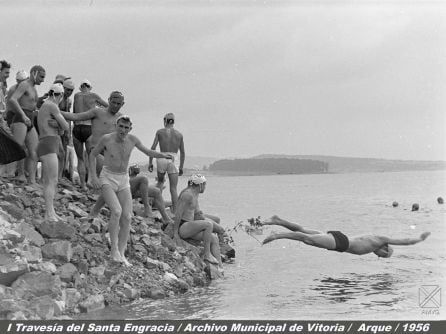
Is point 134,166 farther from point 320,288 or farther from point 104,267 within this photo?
point 320,288

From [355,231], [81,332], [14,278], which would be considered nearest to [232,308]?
[81,332]

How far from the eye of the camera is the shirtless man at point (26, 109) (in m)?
10.4

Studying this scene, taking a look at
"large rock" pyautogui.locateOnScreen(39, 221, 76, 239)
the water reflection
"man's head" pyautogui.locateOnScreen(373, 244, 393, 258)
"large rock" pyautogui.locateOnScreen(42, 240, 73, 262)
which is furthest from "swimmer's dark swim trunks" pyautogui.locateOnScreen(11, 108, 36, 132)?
"man's head" pyautogui.locateOnScreen(373, 244, 393, 258)

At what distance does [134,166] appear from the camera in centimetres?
1268

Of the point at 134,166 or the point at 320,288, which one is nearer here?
the point at 320,288

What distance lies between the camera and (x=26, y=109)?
1084cm

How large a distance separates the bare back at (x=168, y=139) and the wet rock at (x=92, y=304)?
513 centimetres

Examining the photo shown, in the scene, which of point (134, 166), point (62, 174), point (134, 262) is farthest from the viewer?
point (62, 174)

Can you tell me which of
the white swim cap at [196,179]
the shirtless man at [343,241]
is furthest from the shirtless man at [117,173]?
the shirtless man at [343,241]

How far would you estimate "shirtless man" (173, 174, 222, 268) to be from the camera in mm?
11672

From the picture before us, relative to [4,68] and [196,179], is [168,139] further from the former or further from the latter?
[4,68]

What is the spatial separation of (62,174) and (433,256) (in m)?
11.8

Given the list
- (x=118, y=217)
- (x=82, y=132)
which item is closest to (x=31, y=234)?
(x=118, y=217)

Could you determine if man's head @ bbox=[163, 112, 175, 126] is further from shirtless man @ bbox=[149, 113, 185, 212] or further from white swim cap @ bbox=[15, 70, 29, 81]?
white swim cap @ bbox=[15, 70, 29, 81]
